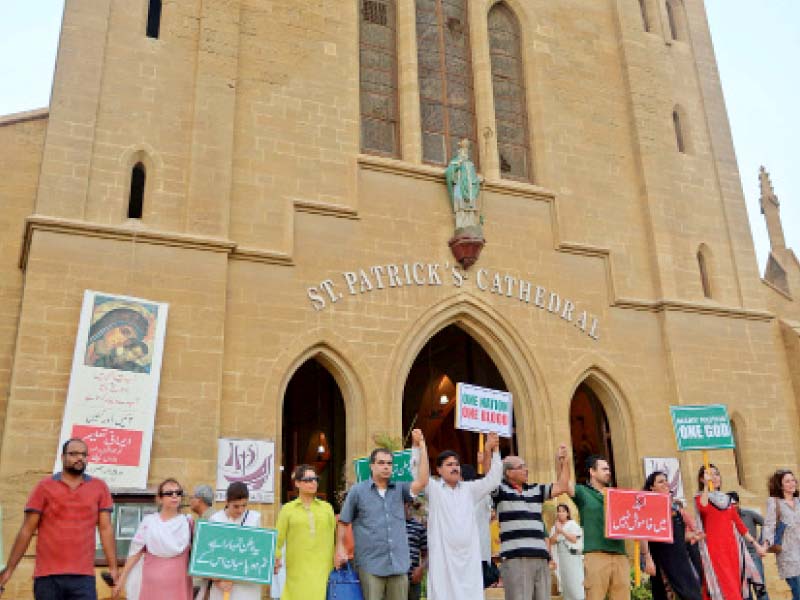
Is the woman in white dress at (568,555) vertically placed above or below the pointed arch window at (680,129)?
below

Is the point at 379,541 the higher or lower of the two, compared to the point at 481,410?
lower

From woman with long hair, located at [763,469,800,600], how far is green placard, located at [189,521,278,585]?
16.6 feet

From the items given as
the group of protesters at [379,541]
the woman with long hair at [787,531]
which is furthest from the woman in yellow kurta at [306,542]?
the woman with long hair at [787,531]

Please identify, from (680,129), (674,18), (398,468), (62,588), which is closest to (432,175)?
(680,129)

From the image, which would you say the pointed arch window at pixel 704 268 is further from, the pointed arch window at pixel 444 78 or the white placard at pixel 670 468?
the pointed arch window at pixel 444 78

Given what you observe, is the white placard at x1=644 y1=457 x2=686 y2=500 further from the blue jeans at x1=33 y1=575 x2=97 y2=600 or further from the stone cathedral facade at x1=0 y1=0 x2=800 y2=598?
the blue jeans at x1=33 y1=575 x2=97 y2=600

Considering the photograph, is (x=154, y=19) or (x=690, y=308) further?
(x=690, y=308)

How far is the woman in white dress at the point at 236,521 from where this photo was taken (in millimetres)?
6359

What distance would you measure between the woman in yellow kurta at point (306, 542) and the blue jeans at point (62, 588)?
1.45 metres

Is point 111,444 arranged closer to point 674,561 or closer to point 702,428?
point 674,561

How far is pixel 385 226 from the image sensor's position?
14.1 metres

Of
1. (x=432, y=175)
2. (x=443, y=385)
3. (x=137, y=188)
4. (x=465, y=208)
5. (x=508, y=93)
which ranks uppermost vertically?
(x=508, y=93)

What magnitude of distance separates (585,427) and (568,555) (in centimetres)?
893

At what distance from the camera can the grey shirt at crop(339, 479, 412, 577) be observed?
6.46m
